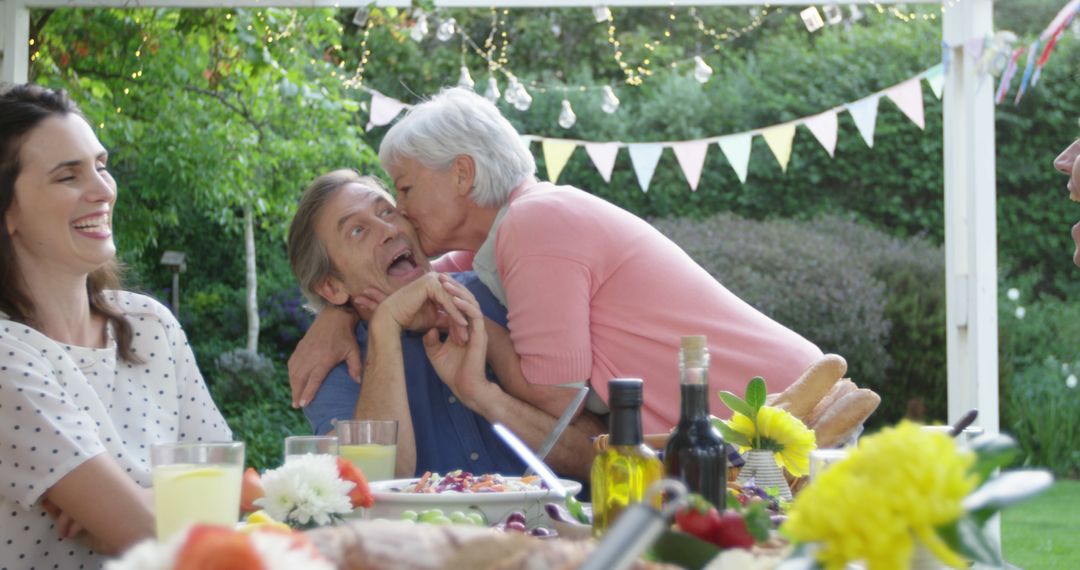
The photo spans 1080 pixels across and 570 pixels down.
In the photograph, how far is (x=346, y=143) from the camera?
21.8 feet

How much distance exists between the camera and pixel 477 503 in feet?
4.77

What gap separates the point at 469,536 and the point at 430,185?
5.68 ft

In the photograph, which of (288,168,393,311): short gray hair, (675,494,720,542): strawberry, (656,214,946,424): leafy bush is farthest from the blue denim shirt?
(656,214,946,424): leafy bush

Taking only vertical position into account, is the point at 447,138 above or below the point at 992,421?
above

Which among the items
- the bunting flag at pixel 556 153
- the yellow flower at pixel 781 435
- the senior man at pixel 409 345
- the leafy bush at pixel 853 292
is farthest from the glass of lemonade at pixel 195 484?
the leafy bush at pixel 853 292

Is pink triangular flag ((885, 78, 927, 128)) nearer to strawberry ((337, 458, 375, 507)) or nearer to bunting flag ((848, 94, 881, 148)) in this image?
bunting flag ((848, 94, 881, 148))

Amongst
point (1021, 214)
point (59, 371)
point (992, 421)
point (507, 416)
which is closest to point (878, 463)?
point (59, 371)

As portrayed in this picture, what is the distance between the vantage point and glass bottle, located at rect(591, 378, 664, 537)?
1.18 m

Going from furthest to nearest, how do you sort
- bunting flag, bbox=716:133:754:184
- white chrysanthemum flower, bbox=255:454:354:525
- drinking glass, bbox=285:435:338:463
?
1. bunting flag, bbox=716:133:754:184
2. drinking glass, bbox=285:435:338:463
3. white chrysanthemum flower, bbox=255:454:354:525

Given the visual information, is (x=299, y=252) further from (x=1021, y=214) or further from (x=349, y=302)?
(x=1021, y=214)

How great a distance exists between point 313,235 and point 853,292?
4.81 metres

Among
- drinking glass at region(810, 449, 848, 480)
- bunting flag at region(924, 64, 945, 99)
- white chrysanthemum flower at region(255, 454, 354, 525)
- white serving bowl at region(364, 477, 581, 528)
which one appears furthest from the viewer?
bunting flag at region(924, 64, 945, 99)

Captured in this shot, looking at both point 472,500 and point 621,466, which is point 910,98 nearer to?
point 472,500

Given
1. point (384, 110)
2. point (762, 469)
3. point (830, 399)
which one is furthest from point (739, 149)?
point (762, 469)
